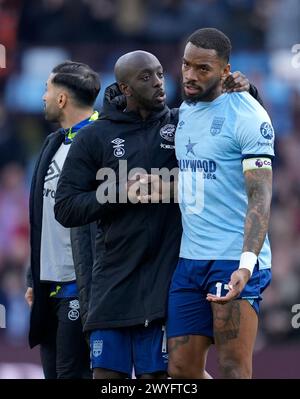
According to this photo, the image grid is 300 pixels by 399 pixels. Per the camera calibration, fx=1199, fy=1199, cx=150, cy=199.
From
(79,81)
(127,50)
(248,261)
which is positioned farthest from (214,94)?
(127,50)

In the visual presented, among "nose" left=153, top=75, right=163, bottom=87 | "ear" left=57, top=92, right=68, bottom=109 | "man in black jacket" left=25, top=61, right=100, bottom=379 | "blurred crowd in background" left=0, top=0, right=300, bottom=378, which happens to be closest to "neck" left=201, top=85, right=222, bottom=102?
"nose" left=153, top=75, right=163, bottom=87

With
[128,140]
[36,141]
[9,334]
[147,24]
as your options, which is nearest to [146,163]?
[128,140]

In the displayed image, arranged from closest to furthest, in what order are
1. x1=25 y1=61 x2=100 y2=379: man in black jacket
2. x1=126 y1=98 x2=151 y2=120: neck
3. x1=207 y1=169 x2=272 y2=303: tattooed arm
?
x1=207 y1=169 x2=272 y2=303: tattooed arm < x1=126 y1=98 x2=151 y2=120: neck < x1=25 y1=61 x2=100 y2=379: man in black jacket

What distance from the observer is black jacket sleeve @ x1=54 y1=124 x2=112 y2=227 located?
6438 millimetres

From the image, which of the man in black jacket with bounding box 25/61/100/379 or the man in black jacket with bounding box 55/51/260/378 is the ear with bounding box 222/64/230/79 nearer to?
the man in black jacket with bounding box 55/51/260/378

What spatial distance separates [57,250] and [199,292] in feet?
4.10

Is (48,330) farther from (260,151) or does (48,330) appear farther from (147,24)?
(147,24)

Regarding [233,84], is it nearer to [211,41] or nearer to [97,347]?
[211,41]

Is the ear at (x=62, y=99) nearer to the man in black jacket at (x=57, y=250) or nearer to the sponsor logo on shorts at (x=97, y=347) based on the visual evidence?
the man in black jacket at (x=57, y=250)

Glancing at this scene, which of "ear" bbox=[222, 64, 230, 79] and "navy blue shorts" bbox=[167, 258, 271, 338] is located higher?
"ear" bbox=[222, 64, 230, 79]

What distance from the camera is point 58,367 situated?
23.5 ft

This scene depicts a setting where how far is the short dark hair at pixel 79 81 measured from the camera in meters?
7.29

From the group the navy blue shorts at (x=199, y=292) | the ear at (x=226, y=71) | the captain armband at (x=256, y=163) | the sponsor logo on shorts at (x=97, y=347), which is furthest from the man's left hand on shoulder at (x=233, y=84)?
the sponsor logo on shorts at (x=97, y=347)

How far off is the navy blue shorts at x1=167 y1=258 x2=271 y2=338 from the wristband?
11.6 inches
